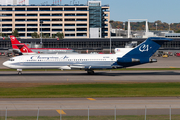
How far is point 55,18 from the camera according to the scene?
195875 millimetres

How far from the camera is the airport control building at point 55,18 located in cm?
19550

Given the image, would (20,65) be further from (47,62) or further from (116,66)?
(116,66)

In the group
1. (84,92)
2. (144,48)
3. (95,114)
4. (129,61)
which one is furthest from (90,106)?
(144,48)

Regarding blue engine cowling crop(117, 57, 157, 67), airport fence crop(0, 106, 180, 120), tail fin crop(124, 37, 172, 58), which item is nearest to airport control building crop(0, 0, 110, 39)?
tail fin crop(124, 37, 172, 58)

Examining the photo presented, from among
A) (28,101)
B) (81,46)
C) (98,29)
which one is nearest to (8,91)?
(28,101)

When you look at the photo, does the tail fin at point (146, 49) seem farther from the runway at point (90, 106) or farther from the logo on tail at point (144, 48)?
the runway at point (90, 106)

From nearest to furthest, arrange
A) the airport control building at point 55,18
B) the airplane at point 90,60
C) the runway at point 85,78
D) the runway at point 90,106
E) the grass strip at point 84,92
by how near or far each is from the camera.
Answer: the runway at point 90,106
the grass strip at point 84,92
the runway at point 85,78
the airplane at point 90,60
the airport control building at point 55,18

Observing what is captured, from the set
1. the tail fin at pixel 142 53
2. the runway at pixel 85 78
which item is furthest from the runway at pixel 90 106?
the tail fin at pixel 142 53

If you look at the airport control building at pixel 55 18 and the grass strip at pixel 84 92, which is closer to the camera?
the grass strip at pixel 84 92

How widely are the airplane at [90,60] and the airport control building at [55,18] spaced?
140345 mm

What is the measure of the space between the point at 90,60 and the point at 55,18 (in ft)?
481

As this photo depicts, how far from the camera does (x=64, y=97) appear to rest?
3103 cm

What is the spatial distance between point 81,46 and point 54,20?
133 ft

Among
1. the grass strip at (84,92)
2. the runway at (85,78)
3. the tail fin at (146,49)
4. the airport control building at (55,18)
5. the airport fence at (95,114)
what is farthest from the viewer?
the airport control building at (55,18)
